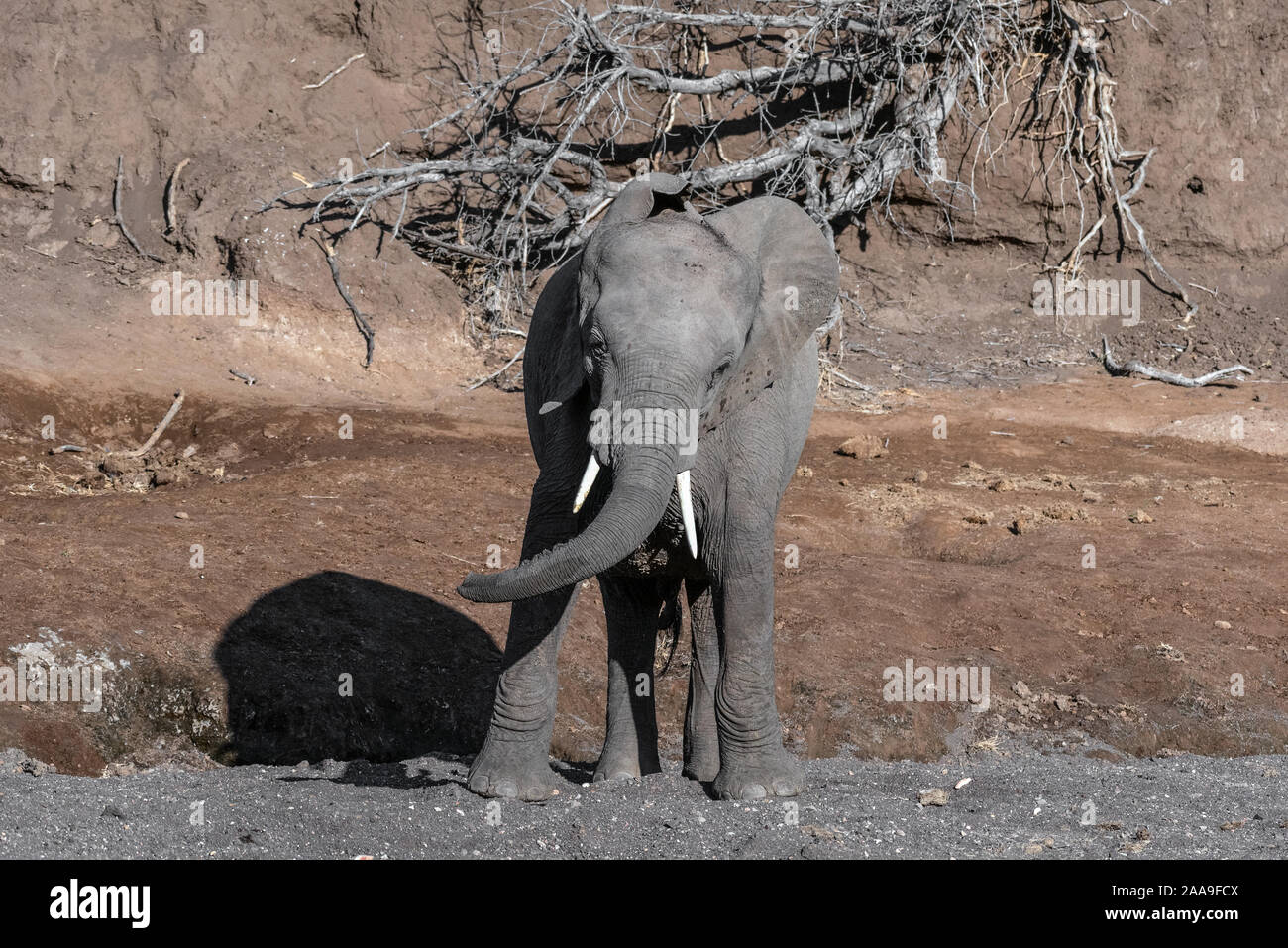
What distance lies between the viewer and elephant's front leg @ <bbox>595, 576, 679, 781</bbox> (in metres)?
5.95

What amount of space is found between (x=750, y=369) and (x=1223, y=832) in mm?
2298

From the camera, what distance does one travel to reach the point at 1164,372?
1425 centimetres

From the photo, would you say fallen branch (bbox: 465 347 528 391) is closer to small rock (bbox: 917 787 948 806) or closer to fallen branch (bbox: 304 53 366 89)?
fallen branch (bbox: 304 53 366 89)

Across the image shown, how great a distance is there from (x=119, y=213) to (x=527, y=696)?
10219 mm

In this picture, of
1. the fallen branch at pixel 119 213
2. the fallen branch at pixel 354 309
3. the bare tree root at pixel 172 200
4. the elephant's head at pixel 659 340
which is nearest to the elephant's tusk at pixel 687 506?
the elephant's head at pixel 659 340

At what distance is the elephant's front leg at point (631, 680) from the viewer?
5953 millimetres

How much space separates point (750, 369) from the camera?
16.9 ft

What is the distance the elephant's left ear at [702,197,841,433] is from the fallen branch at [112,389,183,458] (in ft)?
22.1

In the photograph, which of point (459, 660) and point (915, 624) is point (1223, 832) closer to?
point (915, 624)

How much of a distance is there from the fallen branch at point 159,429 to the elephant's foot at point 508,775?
6363 millimetres

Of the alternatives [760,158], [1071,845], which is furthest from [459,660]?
[760,158]

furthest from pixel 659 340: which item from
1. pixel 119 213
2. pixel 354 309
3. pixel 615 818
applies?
pixel 119 213

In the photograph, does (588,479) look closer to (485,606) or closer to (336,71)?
(485,606)

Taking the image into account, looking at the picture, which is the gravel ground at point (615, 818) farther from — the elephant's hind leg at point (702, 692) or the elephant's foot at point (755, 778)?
the elephant's hind leg at point (702, 692)
